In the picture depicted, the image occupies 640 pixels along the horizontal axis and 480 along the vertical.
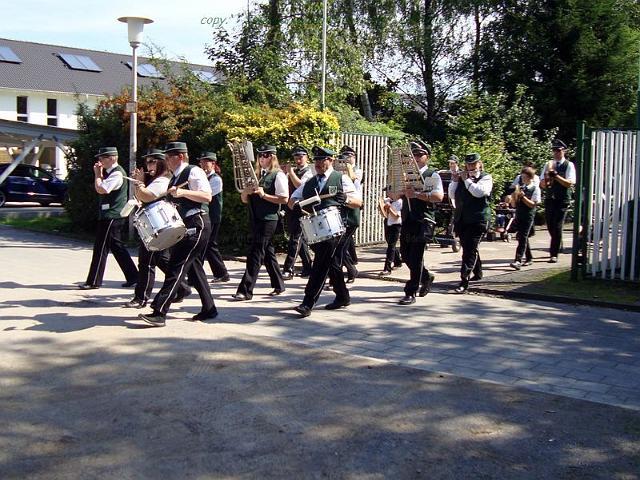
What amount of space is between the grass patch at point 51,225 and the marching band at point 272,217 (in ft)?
22.4

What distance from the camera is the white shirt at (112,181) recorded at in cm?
1017

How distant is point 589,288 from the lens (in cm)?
1043

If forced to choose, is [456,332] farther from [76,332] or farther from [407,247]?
[76,332]

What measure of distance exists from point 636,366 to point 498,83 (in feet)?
72.6

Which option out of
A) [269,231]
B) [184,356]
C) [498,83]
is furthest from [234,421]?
[498,83]

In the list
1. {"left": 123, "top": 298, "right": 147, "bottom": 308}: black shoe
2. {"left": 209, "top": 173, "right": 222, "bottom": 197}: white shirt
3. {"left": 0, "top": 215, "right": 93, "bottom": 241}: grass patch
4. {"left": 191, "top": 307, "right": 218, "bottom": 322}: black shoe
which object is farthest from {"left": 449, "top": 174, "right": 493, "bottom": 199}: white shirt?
{"left": 0, "top": 215, "right": 93, "bottom": 241}: grass patch

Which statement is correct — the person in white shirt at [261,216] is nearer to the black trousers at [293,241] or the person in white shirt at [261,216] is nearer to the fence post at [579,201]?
the black trousers at [293,241]

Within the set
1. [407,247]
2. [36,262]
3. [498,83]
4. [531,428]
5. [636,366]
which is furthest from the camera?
[498,83]

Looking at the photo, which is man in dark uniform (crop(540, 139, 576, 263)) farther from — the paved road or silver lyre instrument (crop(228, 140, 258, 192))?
silver lyre instrument (crop(228, 140, 258, 192))

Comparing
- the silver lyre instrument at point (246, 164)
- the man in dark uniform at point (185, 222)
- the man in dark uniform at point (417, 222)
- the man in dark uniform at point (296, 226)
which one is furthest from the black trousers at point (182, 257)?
the man in dark uniform at point (296, 226)

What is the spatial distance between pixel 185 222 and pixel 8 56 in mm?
44819

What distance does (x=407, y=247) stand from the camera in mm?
9656

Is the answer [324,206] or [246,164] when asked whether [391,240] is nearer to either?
[246,164]

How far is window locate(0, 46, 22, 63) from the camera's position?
4716cm
